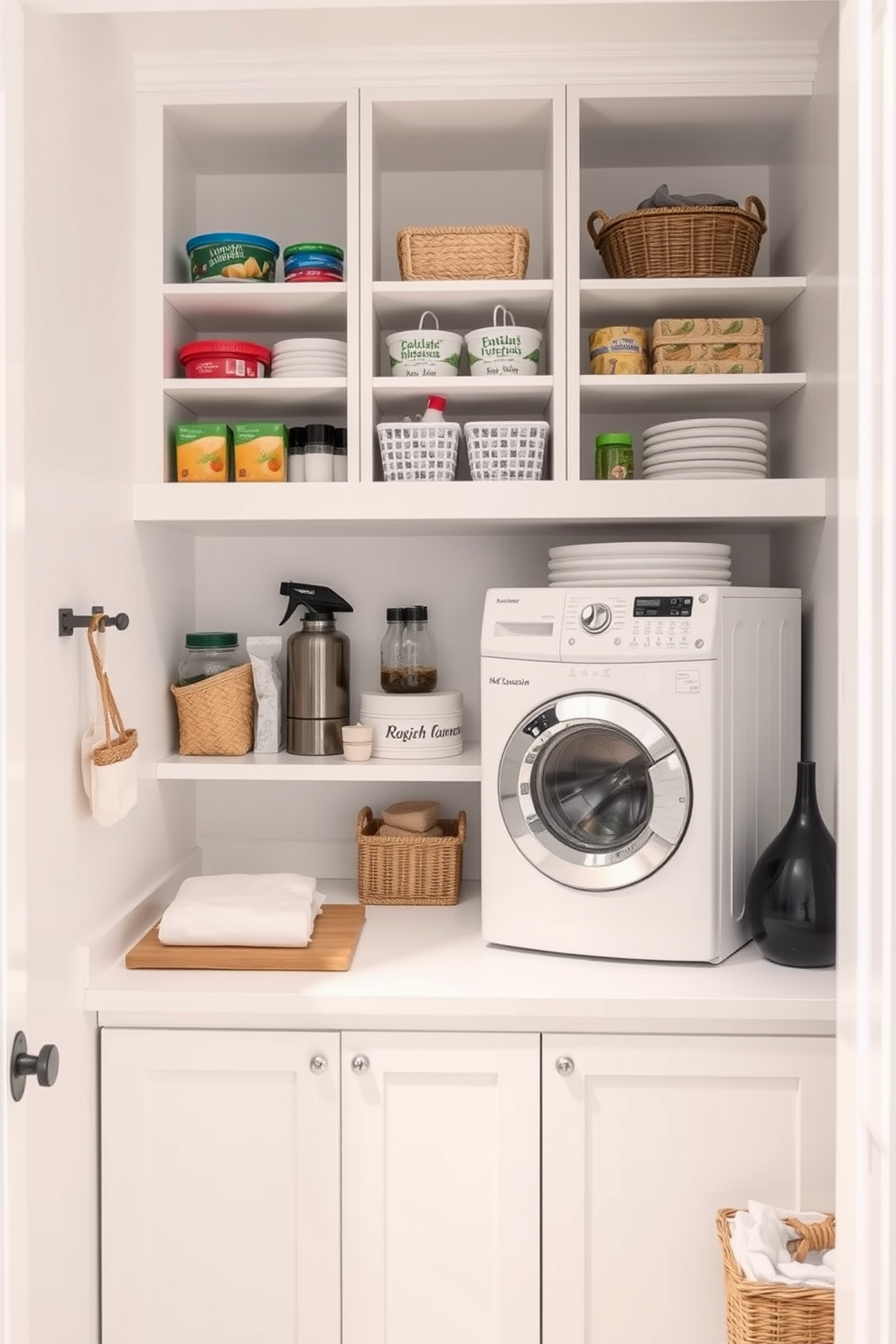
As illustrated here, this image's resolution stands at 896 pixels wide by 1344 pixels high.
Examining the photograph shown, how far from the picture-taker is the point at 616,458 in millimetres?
2215

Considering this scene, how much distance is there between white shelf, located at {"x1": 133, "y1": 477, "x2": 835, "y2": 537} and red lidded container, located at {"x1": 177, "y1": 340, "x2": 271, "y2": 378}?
0.79 ft

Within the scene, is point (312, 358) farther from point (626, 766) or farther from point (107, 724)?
point (626, 766)

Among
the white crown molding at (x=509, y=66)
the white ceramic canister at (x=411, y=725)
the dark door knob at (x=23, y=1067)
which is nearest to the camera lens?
the dark door knob at (x=23, y=1067)

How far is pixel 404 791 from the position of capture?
8.68ft

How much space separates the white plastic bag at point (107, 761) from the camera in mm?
1789

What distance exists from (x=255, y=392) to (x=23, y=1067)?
142 centimetres

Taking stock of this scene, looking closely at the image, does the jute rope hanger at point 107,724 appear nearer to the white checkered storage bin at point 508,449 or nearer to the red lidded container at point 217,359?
the red lidded container at point 217,359

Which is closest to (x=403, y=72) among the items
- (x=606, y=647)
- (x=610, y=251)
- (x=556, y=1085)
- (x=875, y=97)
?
(x=610, y=251)

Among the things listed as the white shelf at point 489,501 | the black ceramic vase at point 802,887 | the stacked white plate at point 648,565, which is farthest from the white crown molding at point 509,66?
the black ceramic vase at point 802,887

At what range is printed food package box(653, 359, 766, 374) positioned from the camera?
2.18m

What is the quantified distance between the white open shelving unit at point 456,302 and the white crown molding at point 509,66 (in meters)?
0.03

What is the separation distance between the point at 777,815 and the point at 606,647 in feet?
1.68

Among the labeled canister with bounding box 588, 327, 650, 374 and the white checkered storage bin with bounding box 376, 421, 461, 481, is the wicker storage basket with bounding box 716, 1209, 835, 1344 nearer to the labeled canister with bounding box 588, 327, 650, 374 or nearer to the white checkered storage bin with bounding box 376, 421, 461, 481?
the white checkered storage bin with bounding box 376, 421, 461, 481

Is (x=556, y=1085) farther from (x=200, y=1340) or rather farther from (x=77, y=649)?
(x=77, y=649)
